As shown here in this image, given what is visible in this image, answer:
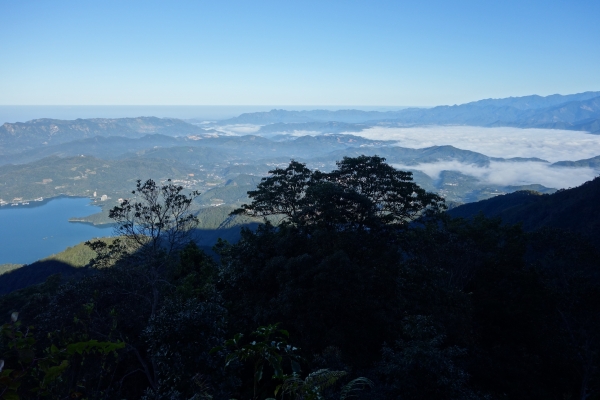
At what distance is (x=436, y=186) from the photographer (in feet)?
624

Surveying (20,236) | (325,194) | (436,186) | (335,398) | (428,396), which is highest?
(325,194)

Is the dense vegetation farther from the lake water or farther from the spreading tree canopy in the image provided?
the lake water

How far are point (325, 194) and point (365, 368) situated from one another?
20.4ft

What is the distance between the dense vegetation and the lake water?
121m

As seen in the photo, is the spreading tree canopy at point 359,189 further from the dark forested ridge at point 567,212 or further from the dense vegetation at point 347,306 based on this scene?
the dark forested ridge at point 567,212

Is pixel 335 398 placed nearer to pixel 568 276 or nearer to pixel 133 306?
pixel 133 306

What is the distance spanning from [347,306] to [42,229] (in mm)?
163934

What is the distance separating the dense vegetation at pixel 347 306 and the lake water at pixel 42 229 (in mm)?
121023

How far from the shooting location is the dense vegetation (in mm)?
7355

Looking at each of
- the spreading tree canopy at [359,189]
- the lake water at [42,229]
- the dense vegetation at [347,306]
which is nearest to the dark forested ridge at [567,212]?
the dense vegetation at [347,306]

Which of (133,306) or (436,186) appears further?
(436,186)

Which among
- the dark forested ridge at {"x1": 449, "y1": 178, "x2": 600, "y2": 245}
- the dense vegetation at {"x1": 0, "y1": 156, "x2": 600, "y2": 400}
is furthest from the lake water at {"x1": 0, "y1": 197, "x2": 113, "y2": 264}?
the dark forested ridge at {"x1": 449, "y1": 178, "x2": 600, "y2": 245}

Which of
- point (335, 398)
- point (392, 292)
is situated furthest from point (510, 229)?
point (335, 398)

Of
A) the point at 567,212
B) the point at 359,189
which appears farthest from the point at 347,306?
the point at 567,212
